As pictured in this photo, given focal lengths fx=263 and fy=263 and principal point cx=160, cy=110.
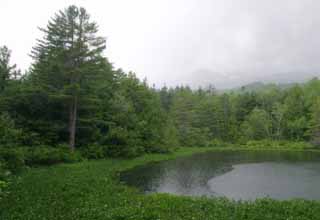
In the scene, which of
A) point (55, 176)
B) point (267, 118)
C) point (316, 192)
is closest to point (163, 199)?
point (55, 176)

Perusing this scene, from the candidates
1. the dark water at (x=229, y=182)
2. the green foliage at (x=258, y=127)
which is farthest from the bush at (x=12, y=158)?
the green foliage at (x=258, y=127)

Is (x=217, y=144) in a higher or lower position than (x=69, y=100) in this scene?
lower

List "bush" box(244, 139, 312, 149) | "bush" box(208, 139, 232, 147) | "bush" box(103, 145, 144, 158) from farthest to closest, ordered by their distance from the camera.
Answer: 1. "bush" box(208, 139, 232, 147)
2. "bush" box(244, 139, 312, 149)
3. "bush" box(103, 145, 144, 158)

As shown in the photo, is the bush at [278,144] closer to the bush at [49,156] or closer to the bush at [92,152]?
the bush at [92,152]

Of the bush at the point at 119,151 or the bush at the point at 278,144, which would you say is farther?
the bush at the point at 278,144

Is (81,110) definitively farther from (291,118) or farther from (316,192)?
(291,118)

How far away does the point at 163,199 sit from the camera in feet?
35.6

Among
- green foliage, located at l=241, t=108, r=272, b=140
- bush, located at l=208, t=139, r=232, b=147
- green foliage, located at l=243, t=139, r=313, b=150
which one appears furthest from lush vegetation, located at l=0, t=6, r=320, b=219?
green foliage, located at l=241, t=108, r=272, b=140

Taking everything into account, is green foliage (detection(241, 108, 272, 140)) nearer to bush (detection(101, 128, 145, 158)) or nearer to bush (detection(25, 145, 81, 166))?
bush (detection(101, 128, 145, 158))

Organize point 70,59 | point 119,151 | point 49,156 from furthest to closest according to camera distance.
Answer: point 119,151, point 70,59, point 49,156

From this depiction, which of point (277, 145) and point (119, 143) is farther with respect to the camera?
point (277, 145)

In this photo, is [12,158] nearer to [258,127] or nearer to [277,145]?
[277,145]

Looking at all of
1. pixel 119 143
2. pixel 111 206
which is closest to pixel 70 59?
pixel 119 143

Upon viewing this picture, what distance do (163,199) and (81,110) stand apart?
1432cm
